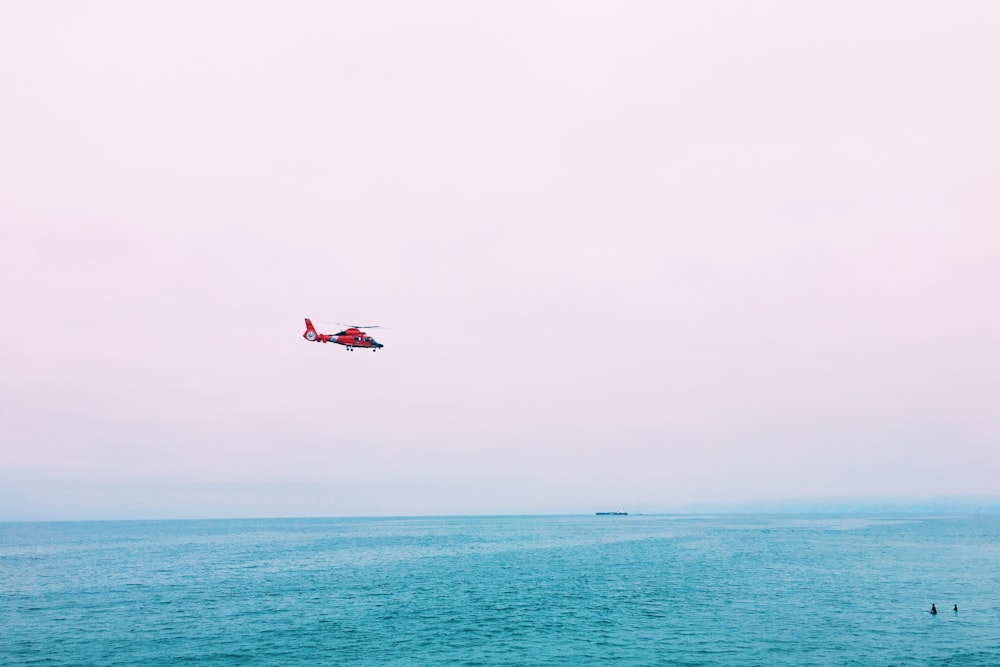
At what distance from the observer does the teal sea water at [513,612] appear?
208 feet

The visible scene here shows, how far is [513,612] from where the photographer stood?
277ft

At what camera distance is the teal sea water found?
63.3 meters

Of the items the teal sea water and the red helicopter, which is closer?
the teal sea water

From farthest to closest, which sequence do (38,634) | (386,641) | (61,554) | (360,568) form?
(61,554)
(360,568)
(38,634)
(386,641)

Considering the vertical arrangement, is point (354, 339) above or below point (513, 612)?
above

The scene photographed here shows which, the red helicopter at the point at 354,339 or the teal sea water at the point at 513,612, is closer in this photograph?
the teal sea water at the point at 513,612

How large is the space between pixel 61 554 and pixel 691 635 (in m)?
191

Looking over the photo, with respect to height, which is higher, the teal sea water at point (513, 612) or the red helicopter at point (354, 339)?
the red helicopter at point (354, 339)

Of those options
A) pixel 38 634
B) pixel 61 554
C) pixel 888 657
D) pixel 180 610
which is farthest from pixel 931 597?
pixel 61 554

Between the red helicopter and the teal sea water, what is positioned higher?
the red helicopter

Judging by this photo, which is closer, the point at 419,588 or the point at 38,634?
the point at 38,634

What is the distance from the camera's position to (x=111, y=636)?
7219 centimetres

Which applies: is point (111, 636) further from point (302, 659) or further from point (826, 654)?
point (826, 654)

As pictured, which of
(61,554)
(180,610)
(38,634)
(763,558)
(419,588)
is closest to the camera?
(38,634)
